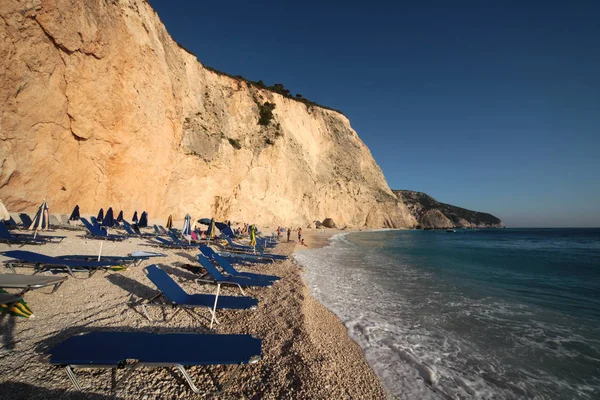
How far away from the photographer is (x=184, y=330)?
3.84 metres

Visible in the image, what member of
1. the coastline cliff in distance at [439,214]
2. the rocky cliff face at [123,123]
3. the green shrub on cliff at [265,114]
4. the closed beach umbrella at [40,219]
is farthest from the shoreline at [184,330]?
the coastline cliff in distance at [439,214]

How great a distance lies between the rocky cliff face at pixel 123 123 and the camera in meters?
13.6

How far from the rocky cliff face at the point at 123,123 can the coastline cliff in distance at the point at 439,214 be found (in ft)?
191

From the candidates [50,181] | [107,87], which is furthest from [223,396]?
[107,87]

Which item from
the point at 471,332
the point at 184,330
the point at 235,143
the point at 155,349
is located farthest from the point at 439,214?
the point at 155,349

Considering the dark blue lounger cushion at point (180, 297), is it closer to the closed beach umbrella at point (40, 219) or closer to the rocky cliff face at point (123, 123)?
the closed beach umbrella at point (40, 219)

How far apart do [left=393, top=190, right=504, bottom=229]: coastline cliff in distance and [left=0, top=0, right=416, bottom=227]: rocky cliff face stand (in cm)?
5829

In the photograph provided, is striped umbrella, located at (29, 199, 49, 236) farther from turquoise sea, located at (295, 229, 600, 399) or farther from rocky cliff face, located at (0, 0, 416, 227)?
turquoise sea, located at (295, 229, 600, 399)

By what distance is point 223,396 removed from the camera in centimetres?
262

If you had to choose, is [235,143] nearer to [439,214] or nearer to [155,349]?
[155,349]

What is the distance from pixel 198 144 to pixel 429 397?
24.8 m

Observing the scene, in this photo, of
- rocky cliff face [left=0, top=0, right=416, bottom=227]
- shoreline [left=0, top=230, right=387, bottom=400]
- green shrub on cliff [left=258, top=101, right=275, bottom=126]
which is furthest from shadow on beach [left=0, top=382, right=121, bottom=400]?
green shrub on cliff [left=258, top=101, right=275, bottom=126]

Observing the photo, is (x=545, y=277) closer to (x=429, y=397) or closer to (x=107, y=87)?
(x=429, y=397)

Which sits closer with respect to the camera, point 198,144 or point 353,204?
point 198,144
